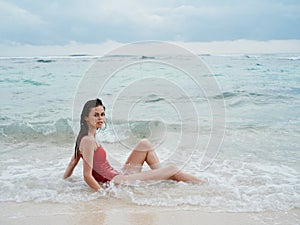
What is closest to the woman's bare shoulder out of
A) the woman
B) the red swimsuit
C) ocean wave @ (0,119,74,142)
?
the woman

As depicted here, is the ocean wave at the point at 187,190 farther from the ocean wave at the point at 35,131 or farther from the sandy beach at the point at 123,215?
the ocean wave at the point at 35,131

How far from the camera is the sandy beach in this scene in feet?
10.8

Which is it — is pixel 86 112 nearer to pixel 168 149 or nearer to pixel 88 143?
pixel 88 143

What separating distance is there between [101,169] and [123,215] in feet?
2.90

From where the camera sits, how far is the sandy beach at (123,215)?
3.29 metres

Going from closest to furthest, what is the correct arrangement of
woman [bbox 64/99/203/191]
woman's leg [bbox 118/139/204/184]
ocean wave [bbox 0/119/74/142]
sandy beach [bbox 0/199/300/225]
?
sandy beach [bbox 0/199/300/225], woman [bbox 64/99/203/191], woman's leg [bbox 118/139/204/184], ocean wave [bbox 0/119/74/142]

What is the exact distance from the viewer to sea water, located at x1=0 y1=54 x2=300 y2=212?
3.93 metres

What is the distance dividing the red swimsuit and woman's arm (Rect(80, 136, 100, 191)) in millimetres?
103

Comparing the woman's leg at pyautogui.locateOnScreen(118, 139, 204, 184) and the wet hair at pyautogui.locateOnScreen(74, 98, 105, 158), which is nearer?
the wet hair at pyautogui.locateOnScreen(74, 98, 105, 158)

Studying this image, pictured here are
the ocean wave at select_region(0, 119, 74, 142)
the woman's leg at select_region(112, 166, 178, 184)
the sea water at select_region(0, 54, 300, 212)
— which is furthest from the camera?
the ocean wave at select_region(0, 119, 74, 142)

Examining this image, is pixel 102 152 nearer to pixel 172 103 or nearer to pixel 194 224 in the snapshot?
pixel 194 224

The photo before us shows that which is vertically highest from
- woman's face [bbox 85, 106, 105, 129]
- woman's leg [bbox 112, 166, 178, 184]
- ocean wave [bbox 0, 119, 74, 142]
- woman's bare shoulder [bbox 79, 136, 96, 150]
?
woman's face [bbox 85, 106, 105, 129]

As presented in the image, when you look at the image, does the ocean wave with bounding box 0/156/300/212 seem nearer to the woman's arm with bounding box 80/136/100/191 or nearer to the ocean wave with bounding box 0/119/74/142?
the woman's arm with bounding box 80/136/100/191

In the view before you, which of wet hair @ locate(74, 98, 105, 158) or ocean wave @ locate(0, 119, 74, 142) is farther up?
wet hair @ locate(74, 98, 105, 158)
